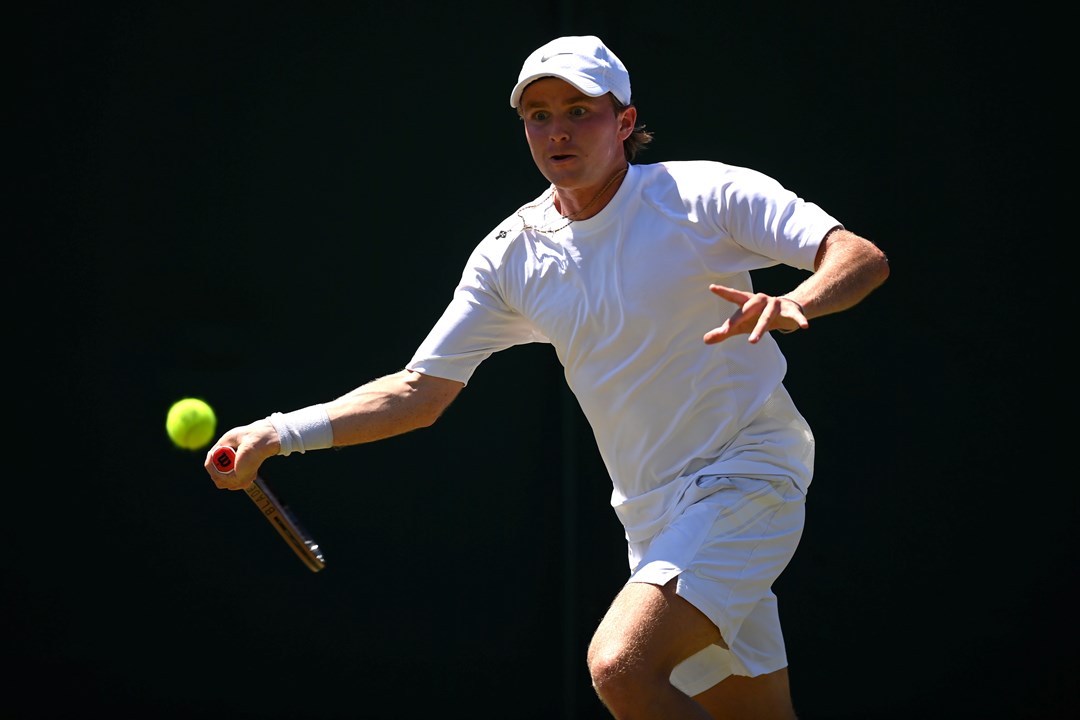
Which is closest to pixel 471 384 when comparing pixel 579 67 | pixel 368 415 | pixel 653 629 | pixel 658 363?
pixel 368 415

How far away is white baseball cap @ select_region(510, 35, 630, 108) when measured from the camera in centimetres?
339

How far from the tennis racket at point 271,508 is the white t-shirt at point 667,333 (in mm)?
744

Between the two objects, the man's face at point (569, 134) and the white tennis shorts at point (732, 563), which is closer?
the white tennis shorts at point (732, 563)

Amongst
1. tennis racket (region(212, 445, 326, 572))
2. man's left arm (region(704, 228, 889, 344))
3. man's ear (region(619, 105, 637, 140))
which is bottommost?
tennis racket (region(212, 445, 326, 572))

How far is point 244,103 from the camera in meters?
4.68

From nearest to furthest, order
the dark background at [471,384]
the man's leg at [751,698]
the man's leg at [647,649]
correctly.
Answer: the man's leg at [647,649]
the man's leg at [751,698]
the dark background at [471,384]

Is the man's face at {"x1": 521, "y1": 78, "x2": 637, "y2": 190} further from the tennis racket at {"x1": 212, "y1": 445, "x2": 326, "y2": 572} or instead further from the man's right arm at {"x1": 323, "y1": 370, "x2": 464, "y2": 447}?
the tennis racket at {"x1": 212, "y1": 445, "x2": 326, "y2": 572}

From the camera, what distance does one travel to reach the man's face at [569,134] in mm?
3420

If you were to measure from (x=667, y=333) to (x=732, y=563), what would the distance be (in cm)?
55

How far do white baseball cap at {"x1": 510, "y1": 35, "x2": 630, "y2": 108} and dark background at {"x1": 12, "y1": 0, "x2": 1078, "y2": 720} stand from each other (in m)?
1.32

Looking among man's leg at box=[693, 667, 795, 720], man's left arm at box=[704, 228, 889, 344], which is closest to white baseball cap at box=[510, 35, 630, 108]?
man's left arm at box=[704, 228, 889, 344]

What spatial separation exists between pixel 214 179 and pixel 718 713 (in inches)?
92.4

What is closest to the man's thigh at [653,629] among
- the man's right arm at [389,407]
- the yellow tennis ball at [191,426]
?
the man's right arm at [389,407]

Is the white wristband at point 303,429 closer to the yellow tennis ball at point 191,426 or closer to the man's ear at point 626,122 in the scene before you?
Answer: the yellow tennis ball at point 191,426
